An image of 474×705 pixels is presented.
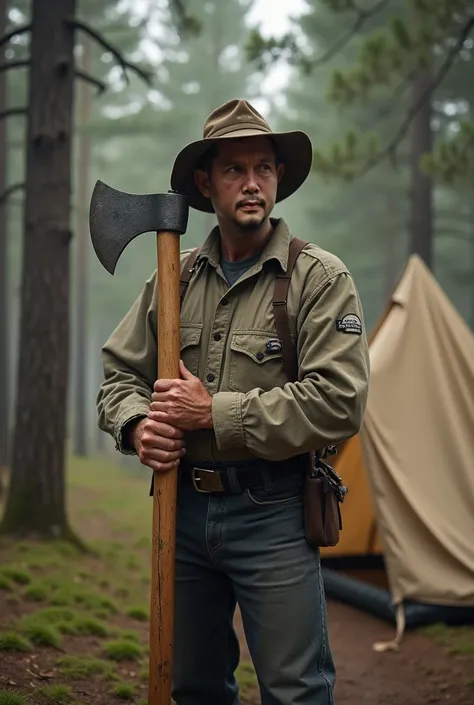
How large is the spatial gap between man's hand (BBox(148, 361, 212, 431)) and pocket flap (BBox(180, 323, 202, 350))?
220 millimetres

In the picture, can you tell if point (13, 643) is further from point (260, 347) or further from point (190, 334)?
point (260, 347)

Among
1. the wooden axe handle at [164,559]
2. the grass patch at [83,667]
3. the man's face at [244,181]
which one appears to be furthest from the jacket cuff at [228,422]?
the grass patch at [83,667]

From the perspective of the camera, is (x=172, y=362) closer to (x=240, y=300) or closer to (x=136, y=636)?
(x=240, y=300)

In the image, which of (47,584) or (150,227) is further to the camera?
(47,584)

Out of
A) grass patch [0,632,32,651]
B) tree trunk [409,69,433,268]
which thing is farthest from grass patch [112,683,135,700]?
tree trunk [409,69,433,268]

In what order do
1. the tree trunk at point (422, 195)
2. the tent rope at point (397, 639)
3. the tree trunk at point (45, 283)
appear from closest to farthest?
the tent rope at point (397, 639) → the tree trunk at point (45, 283) → the tree trunk at point (422, 195)

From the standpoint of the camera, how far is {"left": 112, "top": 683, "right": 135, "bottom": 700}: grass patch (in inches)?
162

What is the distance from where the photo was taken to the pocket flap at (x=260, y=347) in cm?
288

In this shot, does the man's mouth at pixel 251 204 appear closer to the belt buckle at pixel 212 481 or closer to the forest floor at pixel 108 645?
the belt buckle at pixel 212 481

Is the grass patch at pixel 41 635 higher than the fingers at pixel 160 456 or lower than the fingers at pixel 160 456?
lower

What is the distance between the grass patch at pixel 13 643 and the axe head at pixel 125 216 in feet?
7.58

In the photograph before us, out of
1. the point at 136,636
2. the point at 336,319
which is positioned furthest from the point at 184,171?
the point at 136,636

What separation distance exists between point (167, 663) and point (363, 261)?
22681mm

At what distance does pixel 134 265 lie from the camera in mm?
32312
